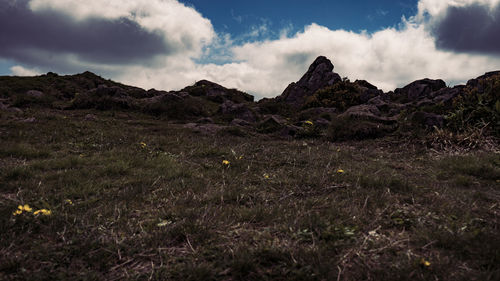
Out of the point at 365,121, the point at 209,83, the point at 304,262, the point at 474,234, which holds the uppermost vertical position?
the point at 209,83

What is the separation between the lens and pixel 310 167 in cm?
695

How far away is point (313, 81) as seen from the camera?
31.7 metres

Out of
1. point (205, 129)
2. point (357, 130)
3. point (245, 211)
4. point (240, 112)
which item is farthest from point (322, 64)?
point (245, 211)

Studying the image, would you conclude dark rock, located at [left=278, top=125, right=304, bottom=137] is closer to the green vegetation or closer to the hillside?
the hillside

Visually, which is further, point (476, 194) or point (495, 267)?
point (476, 194)

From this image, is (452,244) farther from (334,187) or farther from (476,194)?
(476,194)

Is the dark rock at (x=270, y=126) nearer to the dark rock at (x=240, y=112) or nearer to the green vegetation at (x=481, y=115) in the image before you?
the dark rock at (x=240, y=112)

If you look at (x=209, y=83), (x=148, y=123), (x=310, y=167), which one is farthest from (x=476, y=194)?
(x=209, y=83)

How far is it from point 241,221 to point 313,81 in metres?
30.0

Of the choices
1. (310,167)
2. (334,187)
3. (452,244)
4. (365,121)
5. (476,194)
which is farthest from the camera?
(365,121)

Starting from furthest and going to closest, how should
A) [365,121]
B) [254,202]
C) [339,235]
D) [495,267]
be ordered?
[365,121]
[254,202]
[339,235]
[495,267]

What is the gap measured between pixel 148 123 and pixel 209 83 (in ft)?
71.7

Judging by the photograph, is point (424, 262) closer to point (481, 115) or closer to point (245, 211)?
point (245, 211)

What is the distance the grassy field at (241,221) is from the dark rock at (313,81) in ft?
79.5
